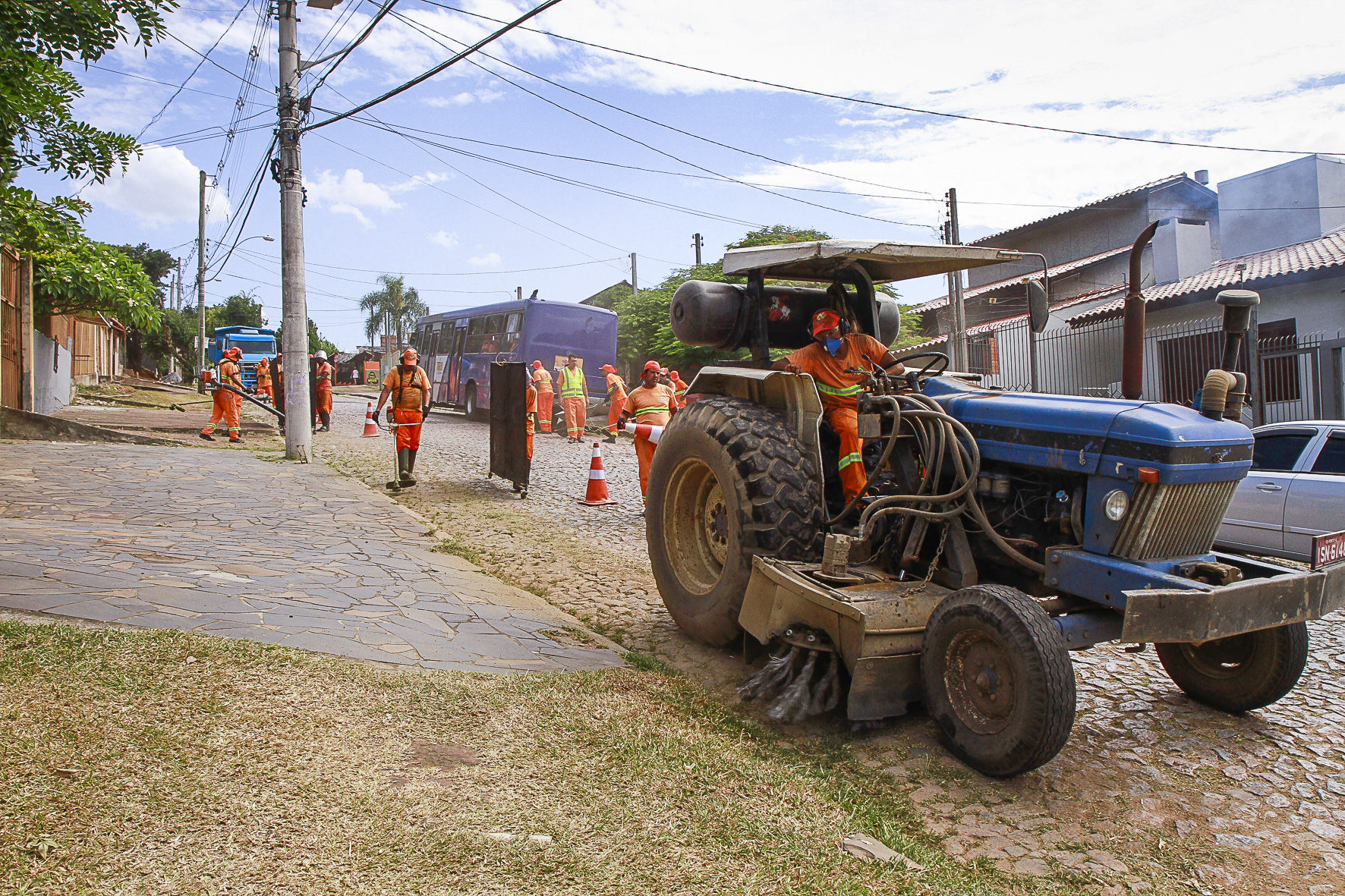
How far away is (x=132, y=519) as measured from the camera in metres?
7.48

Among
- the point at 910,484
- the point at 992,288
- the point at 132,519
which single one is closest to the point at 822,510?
the point at 910,484

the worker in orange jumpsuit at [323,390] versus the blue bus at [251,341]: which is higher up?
the blue bus at [251,341]

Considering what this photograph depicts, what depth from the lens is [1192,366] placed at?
52.4ft

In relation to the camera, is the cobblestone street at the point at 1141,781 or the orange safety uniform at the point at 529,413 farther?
the orange safety uniform at the point at 529,413

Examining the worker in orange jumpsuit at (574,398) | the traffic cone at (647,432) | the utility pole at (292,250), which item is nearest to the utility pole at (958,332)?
the worker in orange jumpsuit at (574,398)

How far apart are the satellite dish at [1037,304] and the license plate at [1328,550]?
154cm

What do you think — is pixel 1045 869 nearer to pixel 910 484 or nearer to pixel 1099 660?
pixel 910 484

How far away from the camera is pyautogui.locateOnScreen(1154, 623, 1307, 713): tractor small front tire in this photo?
3934mm

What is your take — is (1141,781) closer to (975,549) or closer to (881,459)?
(975,549)

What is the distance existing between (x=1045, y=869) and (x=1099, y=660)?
2.54m

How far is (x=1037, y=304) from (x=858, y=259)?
3.34 ft

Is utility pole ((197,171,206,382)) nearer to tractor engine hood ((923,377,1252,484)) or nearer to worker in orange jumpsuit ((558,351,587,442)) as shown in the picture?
worker in orange jumpsuit ((558,351,587,442))

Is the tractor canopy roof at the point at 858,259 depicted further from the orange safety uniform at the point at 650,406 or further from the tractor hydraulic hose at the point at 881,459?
the orange safety uniform at the point at 650,406

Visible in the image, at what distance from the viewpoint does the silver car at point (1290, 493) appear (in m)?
6.90
